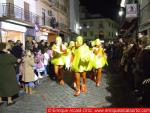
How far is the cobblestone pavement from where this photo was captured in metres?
9.61

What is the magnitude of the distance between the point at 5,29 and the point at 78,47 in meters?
15.6

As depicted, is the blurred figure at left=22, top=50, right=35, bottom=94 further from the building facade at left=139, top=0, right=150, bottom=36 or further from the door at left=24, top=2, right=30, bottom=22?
the door at left=24, top=2, right=30, bottom=22

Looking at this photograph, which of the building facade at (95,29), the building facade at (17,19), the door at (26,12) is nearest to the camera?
the building facade at (17,19)

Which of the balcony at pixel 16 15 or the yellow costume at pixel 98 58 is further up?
the balcony at pixel 16 15

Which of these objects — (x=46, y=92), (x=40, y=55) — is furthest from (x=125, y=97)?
(x=40, y=55)

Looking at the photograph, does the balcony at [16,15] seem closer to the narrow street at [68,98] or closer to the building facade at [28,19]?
the building facade at [28,19]

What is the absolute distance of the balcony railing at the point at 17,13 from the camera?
25.8m

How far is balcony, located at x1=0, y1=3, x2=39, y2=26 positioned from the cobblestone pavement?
13.1 metres

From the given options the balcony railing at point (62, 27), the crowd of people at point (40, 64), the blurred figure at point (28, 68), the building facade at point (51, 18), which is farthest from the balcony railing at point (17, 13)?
the blurred figure at point (28, 68)

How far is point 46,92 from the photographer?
478 inches

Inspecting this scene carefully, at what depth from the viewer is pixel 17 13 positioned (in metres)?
28.7

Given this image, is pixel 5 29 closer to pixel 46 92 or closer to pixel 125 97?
pixel 46 92

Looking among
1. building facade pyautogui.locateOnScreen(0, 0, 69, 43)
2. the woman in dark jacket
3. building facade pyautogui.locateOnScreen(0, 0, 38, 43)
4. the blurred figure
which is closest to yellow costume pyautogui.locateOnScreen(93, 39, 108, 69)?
the blurred figure

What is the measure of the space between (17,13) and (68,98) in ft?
62.6
